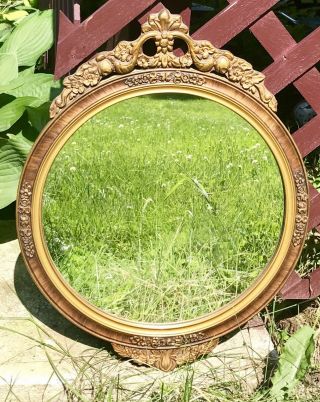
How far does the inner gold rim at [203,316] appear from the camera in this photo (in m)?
2.24

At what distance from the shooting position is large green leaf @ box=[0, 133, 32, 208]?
2.80 meters

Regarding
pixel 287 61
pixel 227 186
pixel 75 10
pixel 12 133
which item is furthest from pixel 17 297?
pixel 287 61

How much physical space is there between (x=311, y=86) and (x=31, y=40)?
1.22 m

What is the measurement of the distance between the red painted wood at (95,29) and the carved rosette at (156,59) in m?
0.16

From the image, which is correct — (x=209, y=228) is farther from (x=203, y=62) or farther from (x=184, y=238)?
(x=203, y=62)

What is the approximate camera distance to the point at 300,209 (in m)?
2.41

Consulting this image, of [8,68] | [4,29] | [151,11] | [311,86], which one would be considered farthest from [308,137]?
[4,29]

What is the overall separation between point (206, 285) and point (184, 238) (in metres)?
0.17

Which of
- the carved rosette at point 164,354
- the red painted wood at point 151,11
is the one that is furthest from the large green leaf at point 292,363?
the red painted wood at point 151,11

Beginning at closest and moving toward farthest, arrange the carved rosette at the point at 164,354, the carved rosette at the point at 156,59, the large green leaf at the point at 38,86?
the carved rosette at the point at 156,59 < the carved rosette at the point at 164,354 < the large green leaf at the point at 38,86

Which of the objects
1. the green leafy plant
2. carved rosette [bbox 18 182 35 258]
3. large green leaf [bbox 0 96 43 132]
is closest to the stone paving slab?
carved rosette [bbox 18 182 35 258]

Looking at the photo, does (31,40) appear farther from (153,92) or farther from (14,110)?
(153,92)

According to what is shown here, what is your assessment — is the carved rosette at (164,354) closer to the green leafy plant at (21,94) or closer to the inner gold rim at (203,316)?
the inner gold rim at (203,316)

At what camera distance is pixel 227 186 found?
2.40 metres
